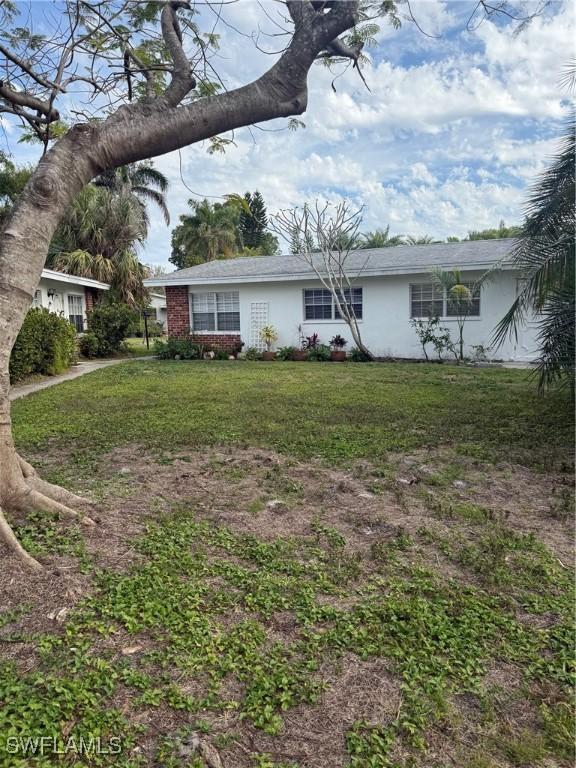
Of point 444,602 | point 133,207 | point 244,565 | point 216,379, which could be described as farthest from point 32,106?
point 133,207

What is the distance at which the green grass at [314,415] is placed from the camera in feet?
18.4

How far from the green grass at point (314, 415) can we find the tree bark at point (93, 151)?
193 centimetres

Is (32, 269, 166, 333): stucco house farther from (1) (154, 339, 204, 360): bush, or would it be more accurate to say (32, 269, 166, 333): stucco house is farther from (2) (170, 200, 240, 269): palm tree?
(2) (170, 200, 240, 269): palm tree

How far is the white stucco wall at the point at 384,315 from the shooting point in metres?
13.8

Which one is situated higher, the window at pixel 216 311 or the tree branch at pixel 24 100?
the tree branch at pixel 24 100

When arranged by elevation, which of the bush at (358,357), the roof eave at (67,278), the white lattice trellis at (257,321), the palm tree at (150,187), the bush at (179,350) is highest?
the palm tree at (150,187)

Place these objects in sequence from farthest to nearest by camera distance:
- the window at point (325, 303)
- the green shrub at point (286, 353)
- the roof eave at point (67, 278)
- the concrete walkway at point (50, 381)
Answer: the green shrub at point (286, 353)
the window at point (325, 303)
the roof eave at point (67, 278)
the concrete walkway at point (50, 381)

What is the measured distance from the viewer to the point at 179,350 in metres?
16.6

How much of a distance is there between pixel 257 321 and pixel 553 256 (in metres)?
11.9

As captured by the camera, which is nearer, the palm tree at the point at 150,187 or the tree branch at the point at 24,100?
the tree branch at the point at 24,100

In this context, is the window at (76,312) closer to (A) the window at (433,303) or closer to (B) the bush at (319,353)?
(B) the bush at (319,353)

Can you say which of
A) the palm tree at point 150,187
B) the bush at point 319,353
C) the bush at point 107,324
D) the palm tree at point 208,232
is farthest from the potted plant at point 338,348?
the palm tree at point 208,232

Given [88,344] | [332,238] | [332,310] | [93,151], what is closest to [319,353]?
[332,310]

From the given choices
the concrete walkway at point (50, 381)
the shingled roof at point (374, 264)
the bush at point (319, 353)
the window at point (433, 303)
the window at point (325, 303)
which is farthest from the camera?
the window at point (325, 303)
